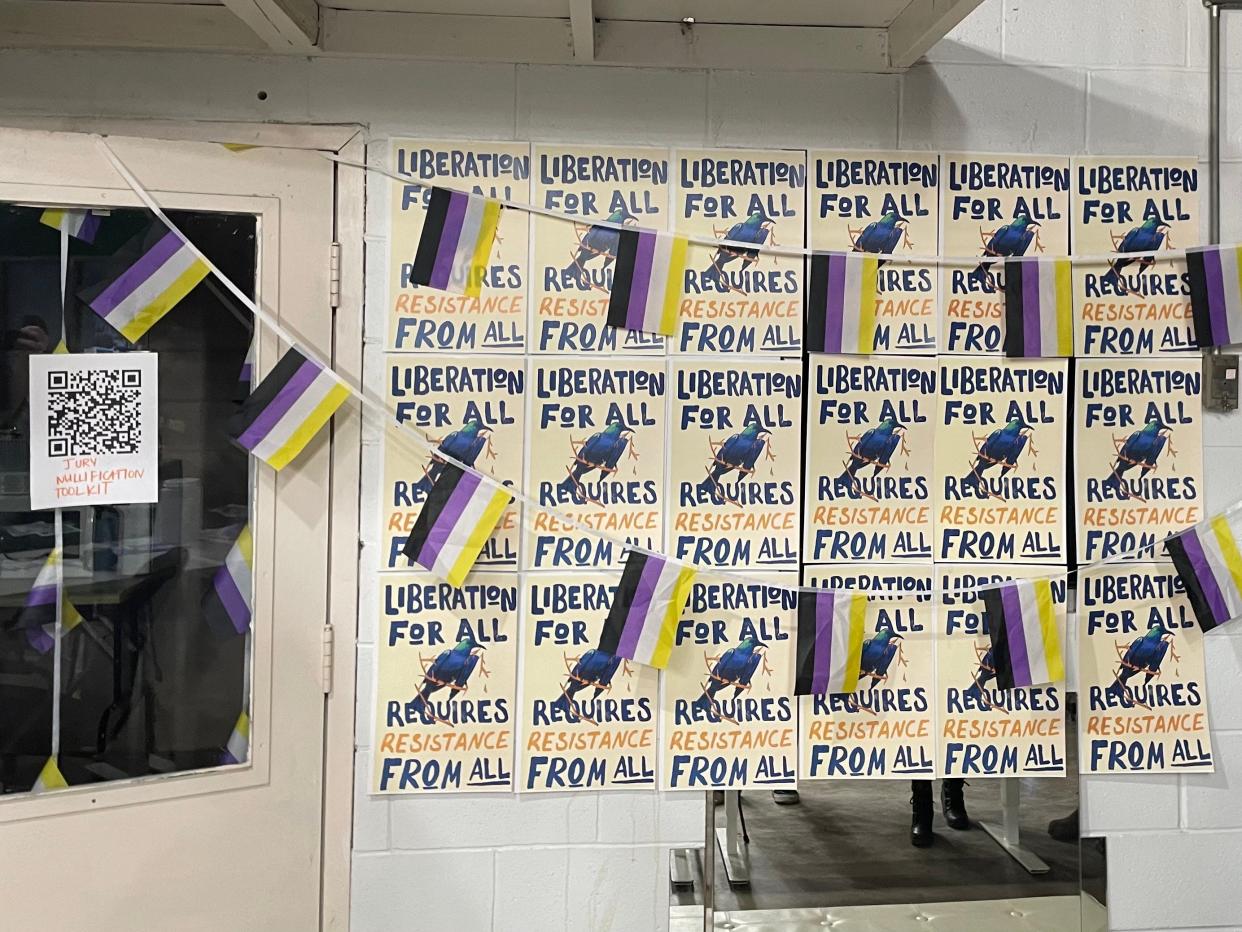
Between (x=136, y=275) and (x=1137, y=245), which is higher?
(x=1137, y=245)

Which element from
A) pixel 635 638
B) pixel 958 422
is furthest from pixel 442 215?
pixel 958 422

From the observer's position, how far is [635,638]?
5.28 ft

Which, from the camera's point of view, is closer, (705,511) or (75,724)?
(75,724)

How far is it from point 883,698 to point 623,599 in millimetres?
495

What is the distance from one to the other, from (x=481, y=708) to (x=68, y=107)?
1.23m

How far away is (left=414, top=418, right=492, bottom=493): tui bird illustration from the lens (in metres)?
1.63

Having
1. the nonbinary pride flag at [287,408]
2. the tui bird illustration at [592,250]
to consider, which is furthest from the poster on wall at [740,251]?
the nonbinary pride flag at [287,408]

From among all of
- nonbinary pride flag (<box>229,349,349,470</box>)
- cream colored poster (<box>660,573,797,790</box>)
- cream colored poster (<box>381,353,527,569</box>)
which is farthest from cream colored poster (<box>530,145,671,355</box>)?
cream colored poster (<box>660,573,797,790</box>)

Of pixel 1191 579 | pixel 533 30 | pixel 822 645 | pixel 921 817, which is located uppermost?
pixel 533 30

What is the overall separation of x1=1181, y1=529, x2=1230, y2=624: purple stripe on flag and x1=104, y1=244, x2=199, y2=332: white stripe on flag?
177 cm

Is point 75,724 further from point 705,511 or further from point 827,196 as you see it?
point 827,196

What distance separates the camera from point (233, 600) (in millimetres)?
1600

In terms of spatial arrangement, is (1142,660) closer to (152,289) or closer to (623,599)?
(623,599)

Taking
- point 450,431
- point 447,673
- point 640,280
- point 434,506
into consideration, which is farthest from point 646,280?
point 447,673
